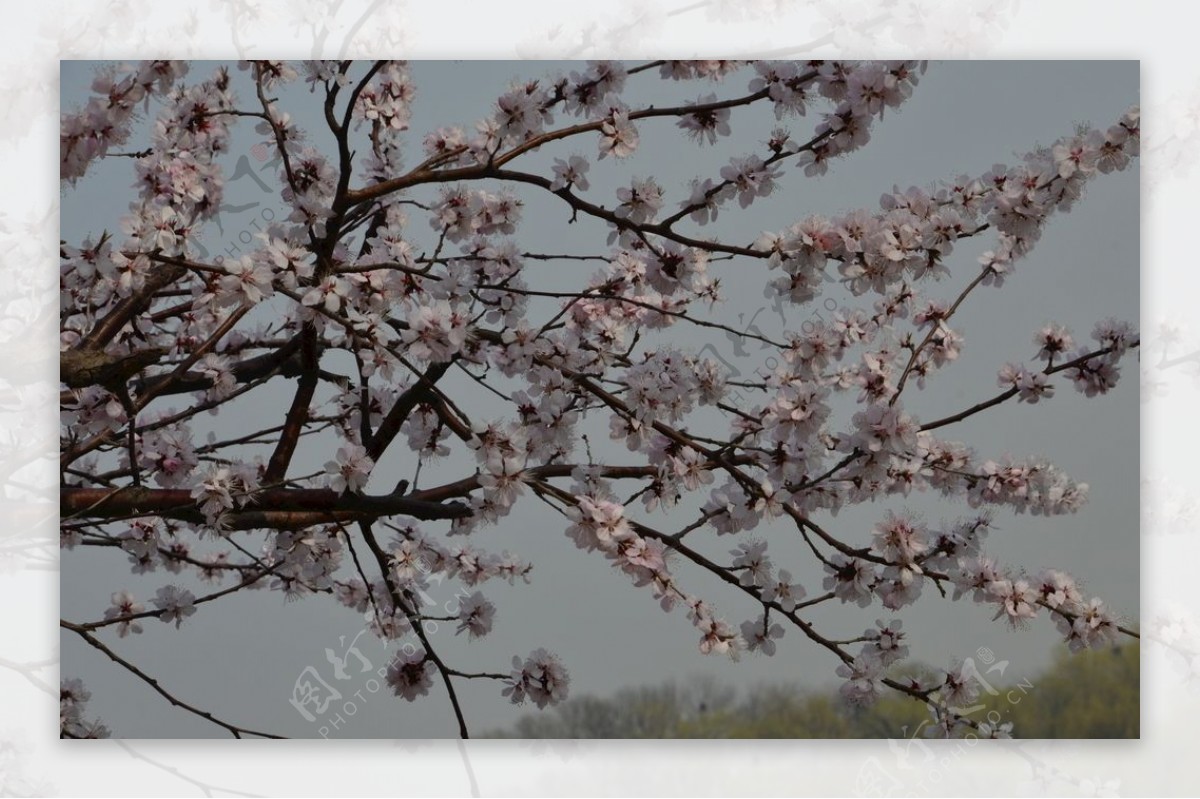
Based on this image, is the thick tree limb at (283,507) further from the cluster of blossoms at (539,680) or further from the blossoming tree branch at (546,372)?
the cluster of blossoms at (539,680)

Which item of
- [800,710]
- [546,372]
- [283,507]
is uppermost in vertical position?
[546,372]

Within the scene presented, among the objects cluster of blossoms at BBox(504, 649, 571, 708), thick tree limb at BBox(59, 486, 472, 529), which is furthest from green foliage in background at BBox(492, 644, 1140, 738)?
thick tree limb at BBox(59, 486, 472, 529)

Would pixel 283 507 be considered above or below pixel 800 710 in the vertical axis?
above

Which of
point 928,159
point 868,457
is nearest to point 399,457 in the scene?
point 868,457

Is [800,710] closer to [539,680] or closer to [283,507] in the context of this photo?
[539,680]

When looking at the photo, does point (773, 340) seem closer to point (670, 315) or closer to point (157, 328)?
point (670, 315)

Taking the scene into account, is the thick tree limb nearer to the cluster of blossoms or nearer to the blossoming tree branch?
the blossoming tree branch

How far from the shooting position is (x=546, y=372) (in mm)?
2436

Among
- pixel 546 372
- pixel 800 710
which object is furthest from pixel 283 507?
pixel 800 710

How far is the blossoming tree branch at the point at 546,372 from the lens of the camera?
238cm

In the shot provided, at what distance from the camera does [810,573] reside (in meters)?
2.47

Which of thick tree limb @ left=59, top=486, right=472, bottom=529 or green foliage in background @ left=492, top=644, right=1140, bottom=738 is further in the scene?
green foliage in background @ left=492, top=644, right=1140, bottom=738

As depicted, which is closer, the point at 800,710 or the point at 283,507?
the point at 283,507

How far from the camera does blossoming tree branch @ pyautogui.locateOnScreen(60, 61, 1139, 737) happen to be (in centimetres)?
238
